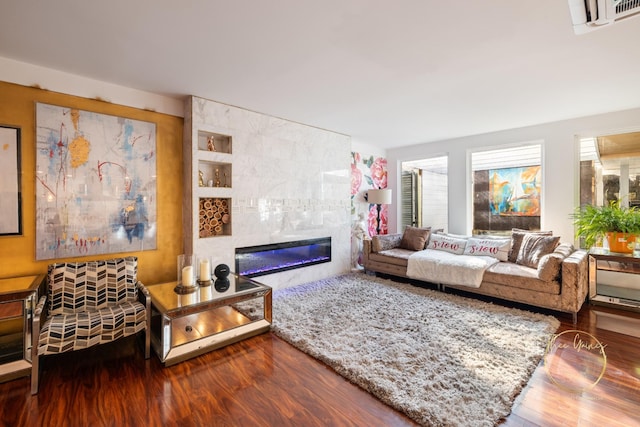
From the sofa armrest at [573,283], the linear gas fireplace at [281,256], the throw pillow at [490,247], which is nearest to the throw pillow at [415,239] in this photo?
the throw pillow at [490,247]

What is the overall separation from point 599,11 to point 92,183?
4.10m

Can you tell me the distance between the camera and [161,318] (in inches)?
87.6

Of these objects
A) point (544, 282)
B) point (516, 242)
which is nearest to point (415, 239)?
point (516, 242)

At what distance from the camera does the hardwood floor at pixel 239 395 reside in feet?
5.41

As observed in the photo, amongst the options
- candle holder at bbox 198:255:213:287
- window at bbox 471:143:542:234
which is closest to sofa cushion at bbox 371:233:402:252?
window at bbox 471:143:542:234

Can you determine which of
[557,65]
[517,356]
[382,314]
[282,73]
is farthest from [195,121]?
[517,356]

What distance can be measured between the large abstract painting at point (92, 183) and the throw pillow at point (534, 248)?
4474 mm

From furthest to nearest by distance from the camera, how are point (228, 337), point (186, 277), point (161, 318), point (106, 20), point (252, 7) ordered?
1. point (186, 277)
2. point (228, 337)
3. point (161, 318)
4. point (106, 20)
5. point (252, 7)

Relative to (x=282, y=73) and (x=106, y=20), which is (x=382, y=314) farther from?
(x=106, y=20)

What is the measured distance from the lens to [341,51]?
2.32 m

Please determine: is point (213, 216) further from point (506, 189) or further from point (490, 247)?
point (506, 189)

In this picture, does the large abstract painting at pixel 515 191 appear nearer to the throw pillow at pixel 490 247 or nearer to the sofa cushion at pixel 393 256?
the throw pillow at pixel 490 247

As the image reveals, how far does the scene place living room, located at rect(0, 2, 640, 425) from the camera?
7.79 feet

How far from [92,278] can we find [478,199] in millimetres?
5365
